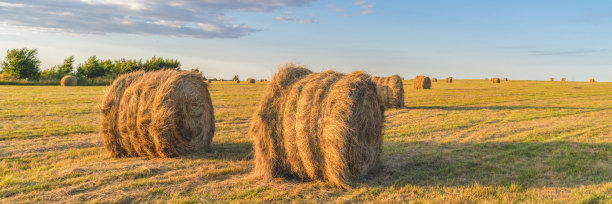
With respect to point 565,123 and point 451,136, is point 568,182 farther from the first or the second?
point 565,123

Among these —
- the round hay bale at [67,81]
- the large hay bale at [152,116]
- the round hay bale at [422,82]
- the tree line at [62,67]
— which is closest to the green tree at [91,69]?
the tree line at [62,67]

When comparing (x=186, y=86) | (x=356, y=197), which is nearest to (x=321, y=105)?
(x=356, y=197)

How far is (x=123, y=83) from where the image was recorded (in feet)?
29.3

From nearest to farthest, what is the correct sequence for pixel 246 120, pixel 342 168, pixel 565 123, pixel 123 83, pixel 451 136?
pixel 342 168 < pixel 123 83 < pixel 451 136 < pixel 565 123 < pixel 246 120

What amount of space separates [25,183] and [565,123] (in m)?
15.0

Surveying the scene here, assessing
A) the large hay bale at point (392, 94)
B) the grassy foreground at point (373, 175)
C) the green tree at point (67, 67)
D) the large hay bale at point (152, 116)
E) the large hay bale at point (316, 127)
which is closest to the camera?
the grassy foreground at point (373, 175)

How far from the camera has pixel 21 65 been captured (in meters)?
49.8

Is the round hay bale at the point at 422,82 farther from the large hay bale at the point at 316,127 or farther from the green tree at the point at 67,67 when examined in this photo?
the green tree at the point at 67,67

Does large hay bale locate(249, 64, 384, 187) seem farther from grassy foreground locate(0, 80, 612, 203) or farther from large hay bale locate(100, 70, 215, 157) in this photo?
large hay bale locate(100, 70, 215, 157)

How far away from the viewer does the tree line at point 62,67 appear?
49.6 m

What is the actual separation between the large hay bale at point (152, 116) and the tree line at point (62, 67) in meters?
36.8

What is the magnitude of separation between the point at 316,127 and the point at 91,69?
5641cm

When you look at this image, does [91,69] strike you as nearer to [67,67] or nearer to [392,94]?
[67,67]

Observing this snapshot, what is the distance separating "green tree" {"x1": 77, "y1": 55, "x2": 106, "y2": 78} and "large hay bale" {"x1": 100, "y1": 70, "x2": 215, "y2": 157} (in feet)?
170
